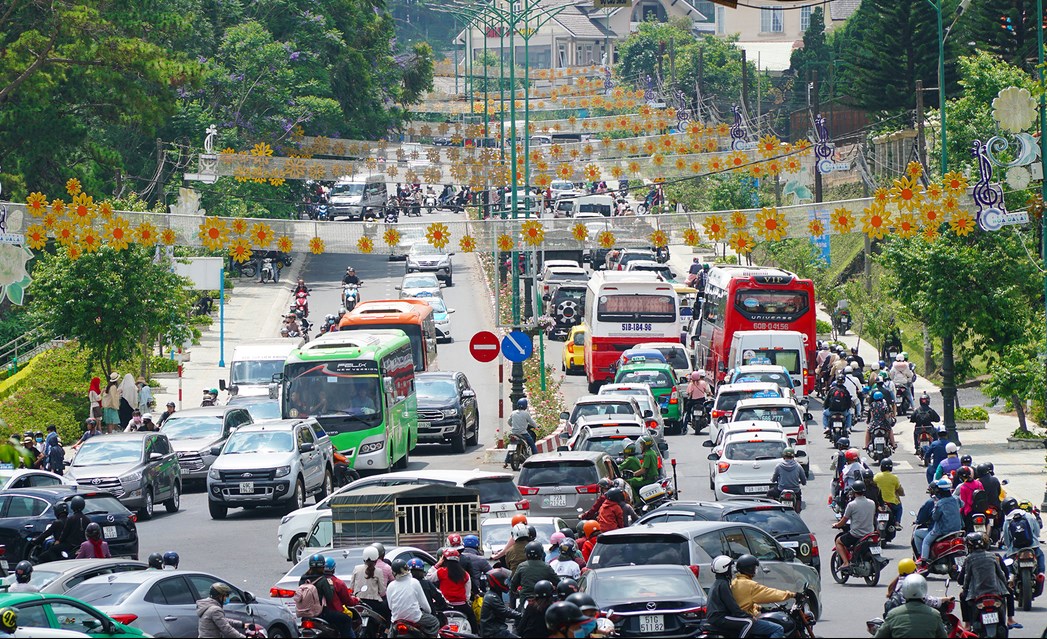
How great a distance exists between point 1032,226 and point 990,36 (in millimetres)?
23826

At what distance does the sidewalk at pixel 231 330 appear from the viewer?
155 feet

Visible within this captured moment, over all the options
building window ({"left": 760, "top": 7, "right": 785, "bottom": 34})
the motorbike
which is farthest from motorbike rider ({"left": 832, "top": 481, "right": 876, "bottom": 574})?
building window ({"left": 760, "top": 7, "right": 785, "bottom": 34})

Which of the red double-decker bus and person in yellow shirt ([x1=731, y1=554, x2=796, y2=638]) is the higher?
the red double-decker bus

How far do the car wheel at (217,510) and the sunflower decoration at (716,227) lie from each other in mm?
15414

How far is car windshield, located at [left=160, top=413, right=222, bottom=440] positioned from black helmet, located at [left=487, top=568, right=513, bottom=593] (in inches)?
652

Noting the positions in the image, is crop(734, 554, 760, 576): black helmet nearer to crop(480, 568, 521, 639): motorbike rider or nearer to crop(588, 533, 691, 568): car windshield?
crop(588, 533, 691, 568): car windshield

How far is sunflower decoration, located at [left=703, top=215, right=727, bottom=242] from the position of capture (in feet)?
128

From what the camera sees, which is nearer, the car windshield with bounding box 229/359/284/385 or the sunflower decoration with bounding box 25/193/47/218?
the sunflower decoration with bounding box 25/193/47/218

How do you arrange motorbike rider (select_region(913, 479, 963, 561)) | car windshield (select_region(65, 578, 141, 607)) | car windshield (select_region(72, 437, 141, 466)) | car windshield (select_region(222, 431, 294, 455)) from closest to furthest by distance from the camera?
car windshield (select_region(65, 578, 141, 607))
motorbike rider (select_region(913, 479, 963, 561))
car windshield (select_region(222, 431, 294, 455))
car windshield (select_region(72, 437, 141, 466))

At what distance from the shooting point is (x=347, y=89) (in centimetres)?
7812

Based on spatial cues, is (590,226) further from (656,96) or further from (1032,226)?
(656,96)

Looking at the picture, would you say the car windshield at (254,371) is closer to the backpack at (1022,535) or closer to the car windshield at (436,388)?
the car windshield at (436,388)

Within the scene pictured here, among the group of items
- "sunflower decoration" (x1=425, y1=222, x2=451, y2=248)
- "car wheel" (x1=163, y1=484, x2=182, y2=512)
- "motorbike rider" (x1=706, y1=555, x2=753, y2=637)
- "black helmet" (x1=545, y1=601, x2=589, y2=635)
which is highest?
"sunflower decoration" (x1=425, y1=222, x2=451, y2=248)

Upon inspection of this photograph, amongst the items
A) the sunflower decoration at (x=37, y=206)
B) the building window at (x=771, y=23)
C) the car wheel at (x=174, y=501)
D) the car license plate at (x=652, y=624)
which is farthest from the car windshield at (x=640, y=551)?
the building window at (x=771, y=23)
